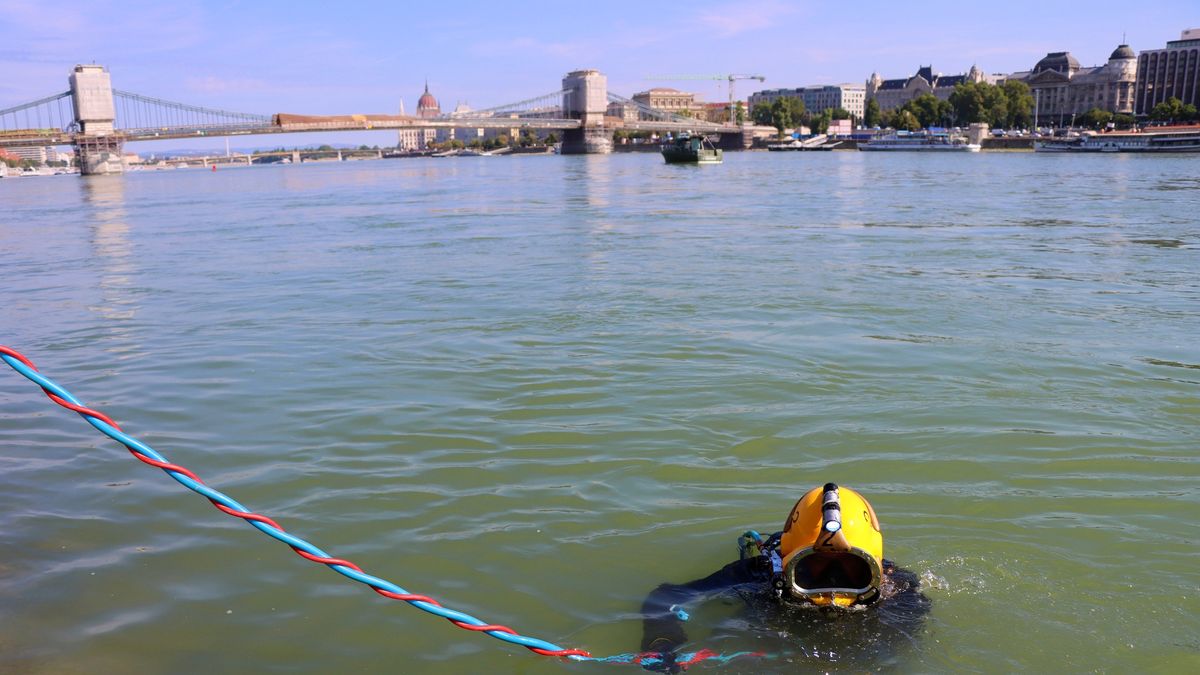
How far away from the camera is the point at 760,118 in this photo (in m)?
158

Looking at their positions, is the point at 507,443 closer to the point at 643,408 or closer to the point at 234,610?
the point at 643,408

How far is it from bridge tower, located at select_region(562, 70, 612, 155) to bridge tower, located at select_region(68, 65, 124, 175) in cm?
5384

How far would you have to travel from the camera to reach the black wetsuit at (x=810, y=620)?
3.51 m

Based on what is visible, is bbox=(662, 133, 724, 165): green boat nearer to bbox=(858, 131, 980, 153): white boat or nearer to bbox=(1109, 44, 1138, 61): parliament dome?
bbox=(858, 131, 980, 153): white boat

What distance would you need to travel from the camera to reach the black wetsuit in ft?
11.5

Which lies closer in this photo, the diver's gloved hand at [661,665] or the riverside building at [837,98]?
the diver's gloved hand at [661,665]

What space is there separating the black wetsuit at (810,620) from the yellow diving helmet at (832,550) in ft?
0.41

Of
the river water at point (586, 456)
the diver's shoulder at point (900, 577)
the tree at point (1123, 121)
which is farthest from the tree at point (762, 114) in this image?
the diver's shoulder at point (900, 577)

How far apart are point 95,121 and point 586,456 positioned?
96805 millimetres

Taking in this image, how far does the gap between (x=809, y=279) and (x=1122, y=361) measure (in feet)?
17.2

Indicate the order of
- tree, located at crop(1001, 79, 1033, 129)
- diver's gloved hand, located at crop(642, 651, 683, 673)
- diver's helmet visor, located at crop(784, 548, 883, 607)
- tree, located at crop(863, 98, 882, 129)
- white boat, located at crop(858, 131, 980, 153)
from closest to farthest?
1. diver's helmet visor, located at crop(784, 548, 883, 607)
2. diver's gloved hand, located at crop(642, 651, 683, 673)
3. white boat, located at crop(858, 131, 980, 153)
4. tree, located at crop(1001, 79, 1033, 129)
5. tree, located at crop(863, 98, 882, 129)

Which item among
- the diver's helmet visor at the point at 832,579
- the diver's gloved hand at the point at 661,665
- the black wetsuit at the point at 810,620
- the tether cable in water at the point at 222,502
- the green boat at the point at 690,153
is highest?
the green boat at the point at 690,153

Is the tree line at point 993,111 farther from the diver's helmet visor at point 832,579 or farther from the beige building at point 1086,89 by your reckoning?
the diver's helmet visor at point 832,579

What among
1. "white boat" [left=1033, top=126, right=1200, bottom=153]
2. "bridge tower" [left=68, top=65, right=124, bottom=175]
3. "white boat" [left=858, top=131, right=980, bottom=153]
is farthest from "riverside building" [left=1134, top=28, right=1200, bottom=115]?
"bridge tower" [left=68, top=65, right=124, bottom=175]
